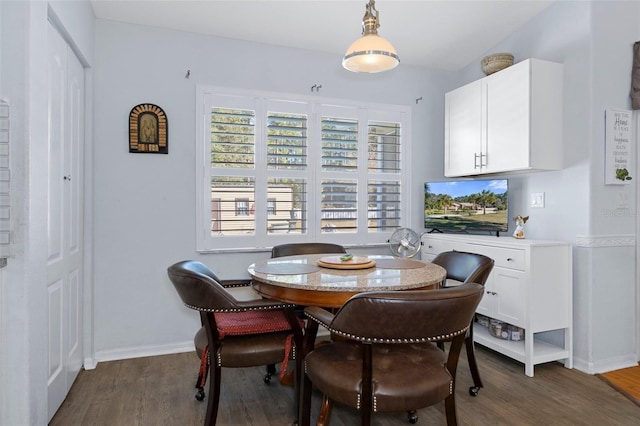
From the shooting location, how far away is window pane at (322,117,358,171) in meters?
3.65

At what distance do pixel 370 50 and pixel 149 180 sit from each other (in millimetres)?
2021

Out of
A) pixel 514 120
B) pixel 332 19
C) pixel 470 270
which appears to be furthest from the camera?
pixel 332 19

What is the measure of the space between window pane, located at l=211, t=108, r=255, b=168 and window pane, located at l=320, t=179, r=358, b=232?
771mm

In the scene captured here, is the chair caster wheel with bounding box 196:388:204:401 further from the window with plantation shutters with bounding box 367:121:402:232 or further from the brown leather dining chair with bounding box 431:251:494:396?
the window with plantation shutters with bounding box 367:121:402:232

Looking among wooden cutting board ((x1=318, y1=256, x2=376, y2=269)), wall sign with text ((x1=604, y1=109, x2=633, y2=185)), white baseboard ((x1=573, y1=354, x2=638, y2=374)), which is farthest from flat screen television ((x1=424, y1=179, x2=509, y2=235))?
wooden cutting board ((x1=318, y1=256, x2=376, y2=269))

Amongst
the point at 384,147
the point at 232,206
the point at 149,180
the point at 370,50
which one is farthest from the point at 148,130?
the point at 384,147

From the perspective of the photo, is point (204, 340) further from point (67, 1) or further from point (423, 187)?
point (423, 187)

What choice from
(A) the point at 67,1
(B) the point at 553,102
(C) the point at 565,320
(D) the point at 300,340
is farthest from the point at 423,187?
(A) the point at 67,1

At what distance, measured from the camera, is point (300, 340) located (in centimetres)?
195

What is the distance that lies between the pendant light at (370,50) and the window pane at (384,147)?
1427 millimetres

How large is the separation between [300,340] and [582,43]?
297 cm

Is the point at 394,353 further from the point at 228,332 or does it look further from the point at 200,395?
the point at 200,395

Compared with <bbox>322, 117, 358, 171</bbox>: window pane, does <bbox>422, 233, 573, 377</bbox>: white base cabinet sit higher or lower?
lower

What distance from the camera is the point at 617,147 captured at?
2924mm
